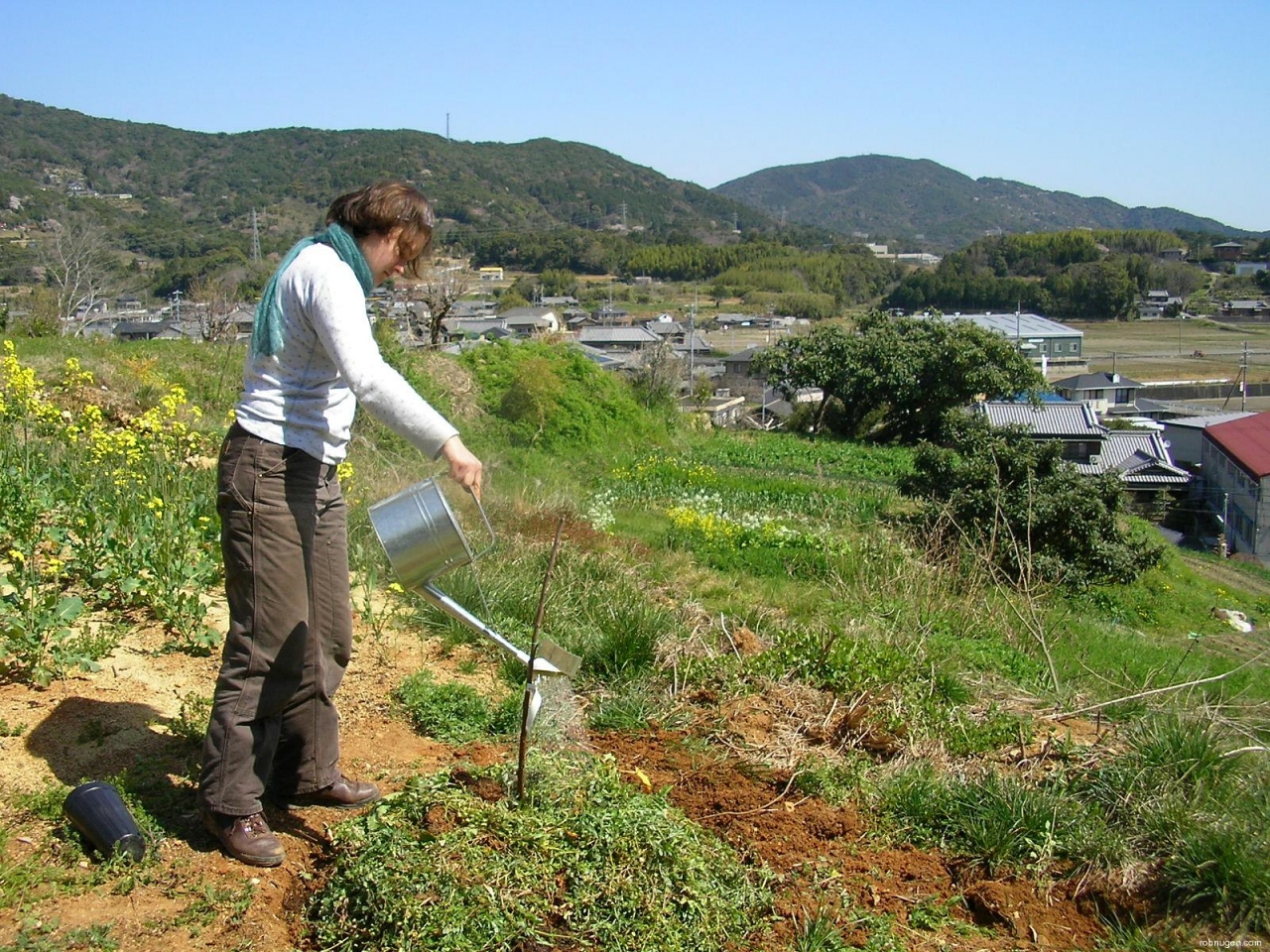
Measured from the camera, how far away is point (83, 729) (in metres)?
2.99

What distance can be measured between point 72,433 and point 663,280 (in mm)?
98099

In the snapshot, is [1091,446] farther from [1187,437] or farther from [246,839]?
[246,839]

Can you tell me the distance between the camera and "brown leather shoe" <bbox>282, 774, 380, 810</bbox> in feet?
9.00

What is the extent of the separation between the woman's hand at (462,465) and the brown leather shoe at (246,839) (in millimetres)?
973

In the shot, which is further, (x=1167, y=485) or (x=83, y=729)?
(x=1167, y=485)

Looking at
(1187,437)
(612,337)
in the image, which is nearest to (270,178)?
(612,337)

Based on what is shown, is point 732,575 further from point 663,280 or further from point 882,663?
point 663,280

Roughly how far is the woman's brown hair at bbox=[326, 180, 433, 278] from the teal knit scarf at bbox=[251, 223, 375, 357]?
1.4 inches

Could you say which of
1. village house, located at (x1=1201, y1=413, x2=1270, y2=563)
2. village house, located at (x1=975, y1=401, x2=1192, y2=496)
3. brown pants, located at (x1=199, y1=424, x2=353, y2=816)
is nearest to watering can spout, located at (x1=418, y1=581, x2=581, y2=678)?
brown pants, located at (x1=199, y1=424, x2=353, y2=816)

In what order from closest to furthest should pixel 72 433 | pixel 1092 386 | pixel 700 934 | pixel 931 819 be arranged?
pixel 700 934
pixel 931 819
pixel 72 433
pixel 1092 386

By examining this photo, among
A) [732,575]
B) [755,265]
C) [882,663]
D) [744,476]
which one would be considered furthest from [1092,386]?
[755,265]

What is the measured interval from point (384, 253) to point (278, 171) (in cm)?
9898

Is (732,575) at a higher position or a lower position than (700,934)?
lower

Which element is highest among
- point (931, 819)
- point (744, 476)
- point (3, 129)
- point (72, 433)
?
point (3, 129)
